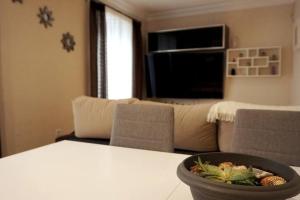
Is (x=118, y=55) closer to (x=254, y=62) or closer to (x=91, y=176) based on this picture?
(x=254, y=62)

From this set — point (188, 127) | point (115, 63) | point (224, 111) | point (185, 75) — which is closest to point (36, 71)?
point (115, 63)

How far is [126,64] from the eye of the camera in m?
4.89

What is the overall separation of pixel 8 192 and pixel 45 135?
251cm

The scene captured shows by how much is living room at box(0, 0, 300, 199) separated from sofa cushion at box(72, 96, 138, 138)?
1 cm

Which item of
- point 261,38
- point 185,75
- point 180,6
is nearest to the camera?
point 261,38

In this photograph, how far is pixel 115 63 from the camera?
14.9 ft

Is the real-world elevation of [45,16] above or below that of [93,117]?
above

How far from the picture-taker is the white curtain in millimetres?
4340

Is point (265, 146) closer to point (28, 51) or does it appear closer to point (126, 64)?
point (28, 51)

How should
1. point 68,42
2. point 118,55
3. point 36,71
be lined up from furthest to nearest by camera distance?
point 118,55
point 68,42
point 36,71

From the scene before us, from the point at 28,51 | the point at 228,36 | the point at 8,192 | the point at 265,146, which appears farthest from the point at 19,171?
the point at 228,36

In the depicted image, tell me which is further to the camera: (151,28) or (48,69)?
(151,28)

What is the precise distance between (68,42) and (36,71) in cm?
68

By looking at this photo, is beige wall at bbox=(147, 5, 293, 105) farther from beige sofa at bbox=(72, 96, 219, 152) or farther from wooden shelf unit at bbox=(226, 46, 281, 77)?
beige sofa at bbox=(72, 96, 219, 152)
